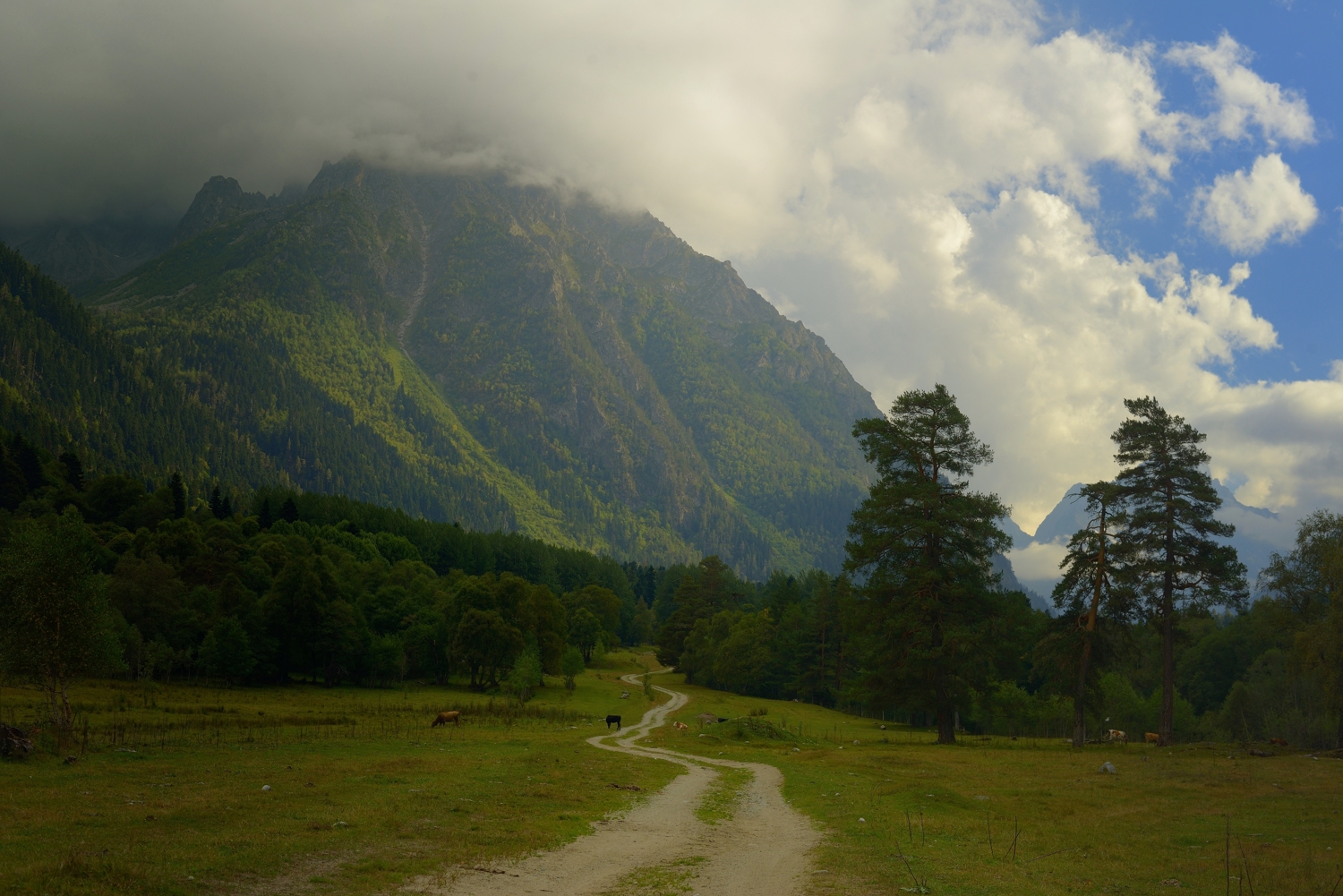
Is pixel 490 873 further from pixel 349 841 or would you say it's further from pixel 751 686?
pixel 751 686

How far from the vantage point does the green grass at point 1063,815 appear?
691 inches

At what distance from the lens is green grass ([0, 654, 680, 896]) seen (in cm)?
1495

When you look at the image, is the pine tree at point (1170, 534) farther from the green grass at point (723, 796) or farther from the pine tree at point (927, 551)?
the green grass at point (723, 796)

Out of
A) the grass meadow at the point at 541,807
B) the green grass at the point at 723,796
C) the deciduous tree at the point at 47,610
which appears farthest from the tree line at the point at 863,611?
the green grass at the point at 723,796

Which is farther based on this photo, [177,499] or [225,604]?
[177,499]

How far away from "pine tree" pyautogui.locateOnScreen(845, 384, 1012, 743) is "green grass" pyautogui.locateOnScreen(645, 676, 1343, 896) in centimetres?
551

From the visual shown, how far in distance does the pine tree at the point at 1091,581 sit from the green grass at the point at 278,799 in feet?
95.6

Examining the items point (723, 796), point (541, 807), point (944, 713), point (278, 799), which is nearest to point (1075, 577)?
point (944, 713)

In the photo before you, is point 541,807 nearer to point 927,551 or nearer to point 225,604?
point 927,551

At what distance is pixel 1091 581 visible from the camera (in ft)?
162

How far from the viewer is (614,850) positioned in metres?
19.6

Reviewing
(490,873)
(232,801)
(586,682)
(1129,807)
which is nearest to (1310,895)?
(1129,807)

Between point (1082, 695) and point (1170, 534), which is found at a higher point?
point (1170, 534)

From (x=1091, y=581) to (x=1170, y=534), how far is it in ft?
19.1
